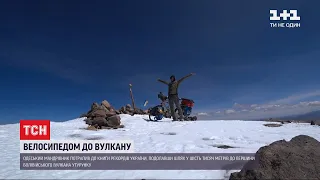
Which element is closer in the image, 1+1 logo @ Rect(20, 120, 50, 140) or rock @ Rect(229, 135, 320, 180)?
rock @ Rect(229, 135, 320, 180)

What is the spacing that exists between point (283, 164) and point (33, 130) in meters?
7.42

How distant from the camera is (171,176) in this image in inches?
167

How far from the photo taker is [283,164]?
3.98 m

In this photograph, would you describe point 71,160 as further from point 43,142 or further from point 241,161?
point 241,161

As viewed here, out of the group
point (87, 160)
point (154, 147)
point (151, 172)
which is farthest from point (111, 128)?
point (151, 172)
